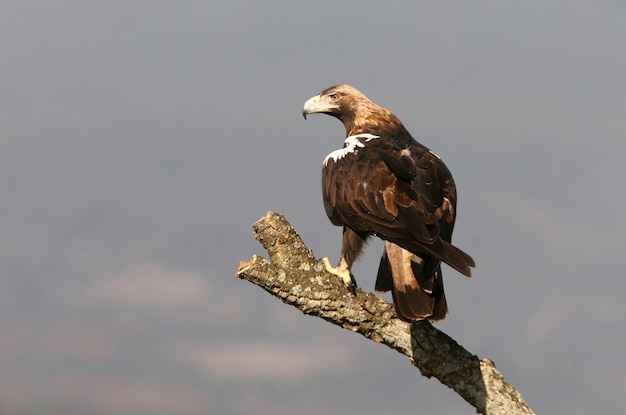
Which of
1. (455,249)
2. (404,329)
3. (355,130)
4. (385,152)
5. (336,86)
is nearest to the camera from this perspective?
(455,249)

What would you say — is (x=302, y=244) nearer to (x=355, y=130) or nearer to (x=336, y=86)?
(x=355, y=130)

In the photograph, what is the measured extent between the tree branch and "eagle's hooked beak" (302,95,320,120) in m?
3.61

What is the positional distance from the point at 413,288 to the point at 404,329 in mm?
518

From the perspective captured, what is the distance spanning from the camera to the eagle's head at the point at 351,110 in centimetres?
1112

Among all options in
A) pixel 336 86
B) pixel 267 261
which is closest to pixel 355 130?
pixel 336 86

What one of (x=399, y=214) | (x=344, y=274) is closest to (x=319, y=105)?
(x=344, y=274)

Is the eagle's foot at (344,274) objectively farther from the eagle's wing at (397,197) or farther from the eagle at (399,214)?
the eagle's wing at (397,197)

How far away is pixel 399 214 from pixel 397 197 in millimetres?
243

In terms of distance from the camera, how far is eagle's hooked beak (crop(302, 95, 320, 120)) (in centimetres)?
1211

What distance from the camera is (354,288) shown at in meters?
9.04

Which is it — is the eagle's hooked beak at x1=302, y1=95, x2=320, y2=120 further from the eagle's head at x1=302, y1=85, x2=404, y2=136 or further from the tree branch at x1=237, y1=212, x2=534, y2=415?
the tree branch at x1=237, y1=212, x2=534, y2=415

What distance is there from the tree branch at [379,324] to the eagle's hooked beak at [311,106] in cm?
361

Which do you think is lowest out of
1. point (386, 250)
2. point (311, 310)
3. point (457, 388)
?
point (457, 388)

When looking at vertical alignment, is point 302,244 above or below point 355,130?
below
